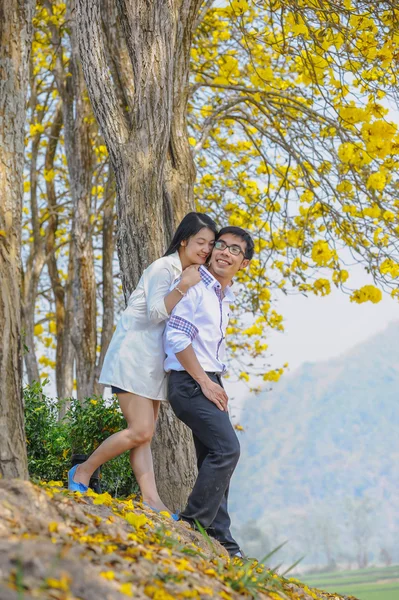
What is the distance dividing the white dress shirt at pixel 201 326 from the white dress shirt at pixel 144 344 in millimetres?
109

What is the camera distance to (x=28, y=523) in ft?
9.46

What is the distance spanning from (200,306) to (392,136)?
8.57 ft

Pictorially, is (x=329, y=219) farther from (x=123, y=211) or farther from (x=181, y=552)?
(x=181, y=552)

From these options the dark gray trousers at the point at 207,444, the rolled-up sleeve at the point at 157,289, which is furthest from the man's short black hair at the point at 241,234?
the dark gray trousers at the point at 207,444

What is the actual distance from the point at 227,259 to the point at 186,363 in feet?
2.21

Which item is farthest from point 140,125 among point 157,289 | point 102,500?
point 102,500

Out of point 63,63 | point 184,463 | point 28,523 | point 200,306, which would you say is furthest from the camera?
point 63,63

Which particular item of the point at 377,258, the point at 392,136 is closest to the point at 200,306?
the point at 392,136

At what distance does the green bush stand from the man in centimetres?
101

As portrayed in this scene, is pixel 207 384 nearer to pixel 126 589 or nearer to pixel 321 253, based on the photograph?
pixel 126 589

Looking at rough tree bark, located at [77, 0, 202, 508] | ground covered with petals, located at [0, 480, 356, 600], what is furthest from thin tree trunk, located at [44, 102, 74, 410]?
ground covered with petals, located at [0, 480, 356, 600]

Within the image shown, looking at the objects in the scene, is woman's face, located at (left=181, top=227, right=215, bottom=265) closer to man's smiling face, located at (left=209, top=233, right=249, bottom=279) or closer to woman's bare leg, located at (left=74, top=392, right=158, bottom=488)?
man's smiling face, located at (left=209, top=233, right=249, bottom=279)

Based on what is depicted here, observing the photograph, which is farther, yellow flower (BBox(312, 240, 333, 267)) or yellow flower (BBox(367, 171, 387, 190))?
yellow flower (BBox(312, 240, 333, 267))

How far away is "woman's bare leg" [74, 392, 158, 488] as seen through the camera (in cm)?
437
